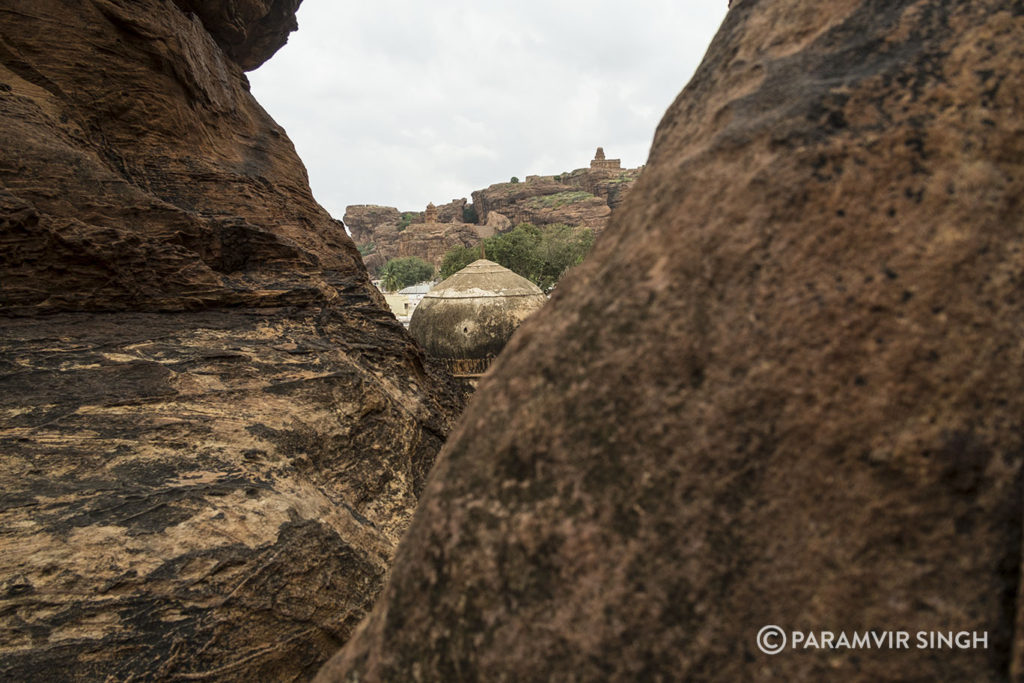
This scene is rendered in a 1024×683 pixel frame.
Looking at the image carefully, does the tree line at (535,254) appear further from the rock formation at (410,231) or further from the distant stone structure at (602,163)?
the distant stone structure at (602,163)

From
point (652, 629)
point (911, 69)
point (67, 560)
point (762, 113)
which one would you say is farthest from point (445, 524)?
point (67, 560)

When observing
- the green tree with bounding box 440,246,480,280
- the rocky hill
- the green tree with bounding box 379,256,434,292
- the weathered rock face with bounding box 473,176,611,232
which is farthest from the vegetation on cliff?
the rocky hill

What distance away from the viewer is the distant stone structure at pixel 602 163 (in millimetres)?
66200

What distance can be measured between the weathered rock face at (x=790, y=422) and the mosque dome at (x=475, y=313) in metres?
9.73

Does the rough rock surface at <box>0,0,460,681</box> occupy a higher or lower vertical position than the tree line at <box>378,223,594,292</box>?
lower

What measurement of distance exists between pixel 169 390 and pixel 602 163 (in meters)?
67.3

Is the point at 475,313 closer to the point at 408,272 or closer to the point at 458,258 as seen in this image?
the point at 458,258

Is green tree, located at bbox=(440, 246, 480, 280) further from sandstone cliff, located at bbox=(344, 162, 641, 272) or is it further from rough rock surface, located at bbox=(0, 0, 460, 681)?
rough rock surface, located at bbox=(0, 0, 460, 681)

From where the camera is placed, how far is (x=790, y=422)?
3.32 feet

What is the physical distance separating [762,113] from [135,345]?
9.01 feet

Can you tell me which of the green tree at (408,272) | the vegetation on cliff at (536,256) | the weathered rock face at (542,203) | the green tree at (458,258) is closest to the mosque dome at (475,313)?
the vegetation on cliff at (536,256)

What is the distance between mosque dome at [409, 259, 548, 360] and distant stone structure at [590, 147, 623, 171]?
5626cm

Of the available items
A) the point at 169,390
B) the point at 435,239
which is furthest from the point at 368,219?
the point at 169,390

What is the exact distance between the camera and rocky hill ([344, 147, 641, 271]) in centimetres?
5538
